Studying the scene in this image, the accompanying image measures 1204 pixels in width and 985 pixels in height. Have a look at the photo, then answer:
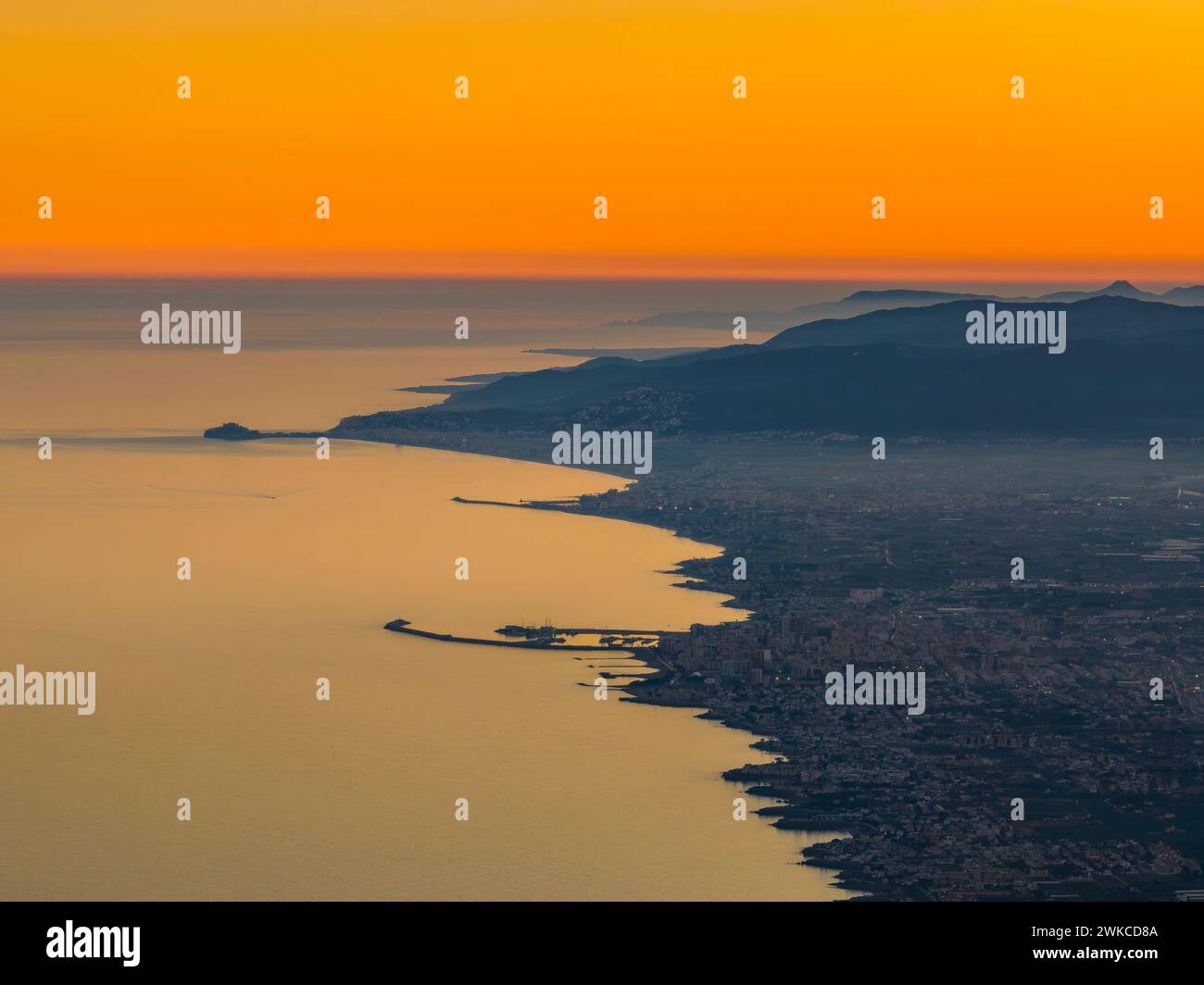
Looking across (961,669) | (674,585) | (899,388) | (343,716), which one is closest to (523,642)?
Result: (343,716)

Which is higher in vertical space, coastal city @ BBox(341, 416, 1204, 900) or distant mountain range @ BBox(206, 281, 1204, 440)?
distant mountain range @ BBox(206, 281, 1204, 440)

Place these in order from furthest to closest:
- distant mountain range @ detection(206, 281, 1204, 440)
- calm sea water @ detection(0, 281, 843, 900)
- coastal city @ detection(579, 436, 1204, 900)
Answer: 1. distant mountain range @ detection(206, 281, 1204, 440)
2. coastal city @ detection(579, 436, 1204, 900)
3. calm sea water @ detection(0, 281, 843, 900)

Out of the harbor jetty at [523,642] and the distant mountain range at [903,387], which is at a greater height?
the distant mountain range at [903,387]

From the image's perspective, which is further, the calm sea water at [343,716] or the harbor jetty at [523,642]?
the harbor jetty at [523,642]

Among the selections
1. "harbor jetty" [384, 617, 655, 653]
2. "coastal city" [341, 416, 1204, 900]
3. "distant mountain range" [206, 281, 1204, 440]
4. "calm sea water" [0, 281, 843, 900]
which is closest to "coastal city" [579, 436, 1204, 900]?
"coastal city" [341, 416, 1204, 900]

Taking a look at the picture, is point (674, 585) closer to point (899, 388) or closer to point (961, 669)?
point (961, 669)

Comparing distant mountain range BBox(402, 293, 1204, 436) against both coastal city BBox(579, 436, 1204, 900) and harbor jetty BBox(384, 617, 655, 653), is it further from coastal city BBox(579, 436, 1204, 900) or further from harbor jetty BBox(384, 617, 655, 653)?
harbor jetty BBox(384, 617, 655, 653)

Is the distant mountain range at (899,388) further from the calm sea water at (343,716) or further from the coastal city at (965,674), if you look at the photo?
the calm sea water at (343,716)

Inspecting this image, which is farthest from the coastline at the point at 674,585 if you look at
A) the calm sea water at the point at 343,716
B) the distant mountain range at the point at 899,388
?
the distant mountain range at the point at 899,388

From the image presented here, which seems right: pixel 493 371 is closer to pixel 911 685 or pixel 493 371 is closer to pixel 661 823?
pixel 911 685

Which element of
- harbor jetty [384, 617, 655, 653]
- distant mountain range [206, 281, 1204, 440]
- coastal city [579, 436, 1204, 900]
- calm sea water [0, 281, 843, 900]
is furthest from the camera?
distant mountain range [206, 281, 1204, 440]

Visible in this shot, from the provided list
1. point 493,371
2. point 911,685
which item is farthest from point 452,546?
point 493,371
